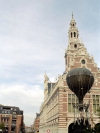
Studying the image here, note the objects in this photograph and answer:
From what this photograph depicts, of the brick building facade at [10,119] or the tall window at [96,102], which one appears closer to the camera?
the tall window at [96,102]

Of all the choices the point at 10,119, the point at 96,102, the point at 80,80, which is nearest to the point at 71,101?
the point at 96,102

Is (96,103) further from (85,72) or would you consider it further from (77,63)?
(85,72)

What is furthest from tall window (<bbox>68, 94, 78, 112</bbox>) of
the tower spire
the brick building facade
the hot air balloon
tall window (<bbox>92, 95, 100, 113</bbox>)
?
the brick building facade

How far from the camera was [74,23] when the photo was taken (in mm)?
73562

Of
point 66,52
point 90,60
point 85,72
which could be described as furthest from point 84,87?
point 66,52

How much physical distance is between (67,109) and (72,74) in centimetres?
1458

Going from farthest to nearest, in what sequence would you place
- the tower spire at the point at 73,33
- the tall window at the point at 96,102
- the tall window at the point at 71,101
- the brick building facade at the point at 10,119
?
the brick building facade at the point at 10,119
the tower spire at the point at 73,33
the tall window at the point at 96,102
the tall window at the point at 71,101

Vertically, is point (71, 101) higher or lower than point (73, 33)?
lower

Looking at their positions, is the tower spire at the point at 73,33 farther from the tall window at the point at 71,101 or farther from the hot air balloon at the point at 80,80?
the hot air balloon at the point at 80,80

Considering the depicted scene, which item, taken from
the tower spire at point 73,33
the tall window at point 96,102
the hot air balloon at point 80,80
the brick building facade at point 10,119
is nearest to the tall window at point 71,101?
the tall window at point 96,102

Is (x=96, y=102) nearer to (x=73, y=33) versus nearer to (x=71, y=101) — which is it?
(x=71, y=101)

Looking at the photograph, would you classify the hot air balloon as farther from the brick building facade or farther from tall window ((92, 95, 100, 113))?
the brick building facade

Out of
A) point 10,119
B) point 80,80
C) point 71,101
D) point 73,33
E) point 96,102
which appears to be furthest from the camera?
point 10,119

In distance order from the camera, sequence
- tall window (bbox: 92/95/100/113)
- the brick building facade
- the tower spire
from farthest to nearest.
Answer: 1. the brick building facade
2. the tower spire
3. tall window (bbox: 92/95/100/113)
